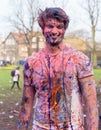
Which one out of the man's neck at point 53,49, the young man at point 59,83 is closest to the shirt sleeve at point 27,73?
the young man at point 59,83

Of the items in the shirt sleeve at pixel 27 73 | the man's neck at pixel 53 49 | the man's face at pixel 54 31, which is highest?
the man's face at pixel 54 31

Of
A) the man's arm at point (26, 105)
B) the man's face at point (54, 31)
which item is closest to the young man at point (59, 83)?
the man's face at point (54, 31)

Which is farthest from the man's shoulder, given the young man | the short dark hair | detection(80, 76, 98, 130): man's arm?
detection(80, 76, 98, 130): man's arm

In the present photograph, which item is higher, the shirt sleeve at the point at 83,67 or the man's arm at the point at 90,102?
the shirt sleeve at the point at 83,67

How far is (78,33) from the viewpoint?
217 feet

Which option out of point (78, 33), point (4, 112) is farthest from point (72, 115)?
point (78, 33)

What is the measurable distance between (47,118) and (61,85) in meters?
0.27

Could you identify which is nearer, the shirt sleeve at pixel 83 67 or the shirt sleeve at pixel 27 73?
the shirt sleeve at pixel 83 67

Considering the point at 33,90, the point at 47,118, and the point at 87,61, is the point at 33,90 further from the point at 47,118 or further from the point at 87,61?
the point at 87,61

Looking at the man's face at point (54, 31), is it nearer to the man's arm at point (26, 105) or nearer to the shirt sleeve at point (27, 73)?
the shirt sleeve at point (27, 73)

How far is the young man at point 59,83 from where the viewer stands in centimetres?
282

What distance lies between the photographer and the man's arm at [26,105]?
302 cm

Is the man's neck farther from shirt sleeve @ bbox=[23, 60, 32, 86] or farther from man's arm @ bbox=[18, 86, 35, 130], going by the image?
man's arm @ bbox=[18, 86, 35, 130]

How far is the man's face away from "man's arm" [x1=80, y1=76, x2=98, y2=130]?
36cm
